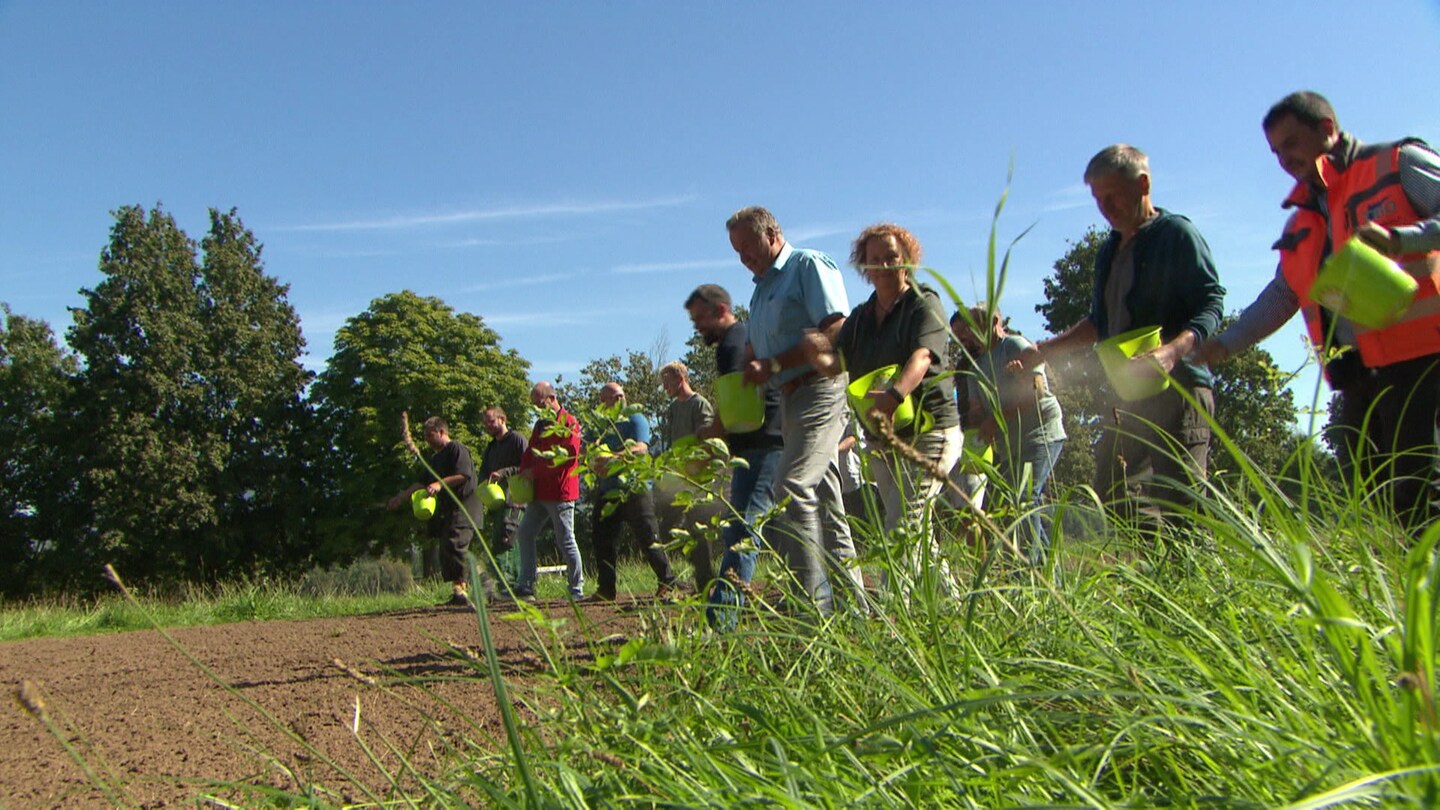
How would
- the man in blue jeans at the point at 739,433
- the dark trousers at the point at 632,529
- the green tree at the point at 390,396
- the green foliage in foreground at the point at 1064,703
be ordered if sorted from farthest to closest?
the green tree at the point at 390,396
the dark trousers at the point at 632,529
the man in blue jeans at the point at 739,433
the green foliage in foreground at the point at 1064,703

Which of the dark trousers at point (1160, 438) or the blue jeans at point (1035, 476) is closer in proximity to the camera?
the blue jeans at point (1035, 476)

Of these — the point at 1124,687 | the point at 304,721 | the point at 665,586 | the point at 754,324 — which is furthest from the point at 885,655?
the point at 754,324

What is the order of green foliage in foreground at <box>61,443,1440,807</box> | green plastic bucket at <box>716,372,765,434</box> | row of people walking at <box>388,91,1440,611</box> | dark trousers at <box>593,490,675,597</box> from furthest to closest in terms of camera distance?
1. dark trousers at <box>593,490,675,597</box>
2. green plastic bucket at <box>716,372,765,434</box>
3. row of people walking at <box>388,91,1440,611</box>
4. green foliage in foreground at <box>61,443,1440,807</box>

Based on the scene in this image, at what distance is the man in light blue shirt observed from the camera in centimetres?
397

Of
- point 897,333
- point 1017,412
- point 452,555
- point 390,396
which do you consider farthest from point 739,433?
point 390,396

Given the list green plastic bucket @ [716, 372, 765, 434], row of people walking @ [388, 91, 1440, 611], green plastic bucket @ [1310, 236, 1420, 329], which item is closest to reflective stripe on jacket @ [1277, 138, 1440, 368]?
row of people walking @ [388, 91, 1440, 611]

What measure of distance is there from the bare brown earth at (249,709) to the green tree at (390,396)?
3391 centimetres

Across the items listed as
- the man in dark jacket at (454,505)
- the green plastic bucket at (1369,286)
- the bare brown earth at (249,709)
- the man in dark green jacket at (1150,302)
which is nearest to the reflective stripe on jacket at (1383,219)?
the man in dark green jacket at (1150,302)

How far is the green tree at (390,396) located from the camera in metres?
40.1

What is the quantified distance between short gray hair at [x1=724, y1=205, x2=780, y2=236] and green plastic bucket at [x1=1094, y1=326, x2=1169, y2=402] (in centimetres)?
228

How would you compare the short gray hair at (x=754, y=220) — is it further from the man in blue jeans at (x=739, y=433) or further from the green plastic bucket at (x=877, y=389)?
the green plastic bucket at (x=877, y=389)

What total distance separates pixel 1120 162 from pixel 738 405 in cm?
139

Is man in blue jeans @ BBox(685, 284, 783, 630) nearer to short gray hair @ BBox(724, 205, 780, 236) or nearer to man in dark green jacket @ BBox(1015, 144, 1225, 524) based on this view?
short gray hair @ BBox(724, 205, 780, 236)

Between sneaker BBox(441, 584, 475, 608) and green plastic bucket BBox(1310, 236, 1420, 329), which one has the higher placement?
green plastic bucket BBox(1310, 236, 1420, 329)
